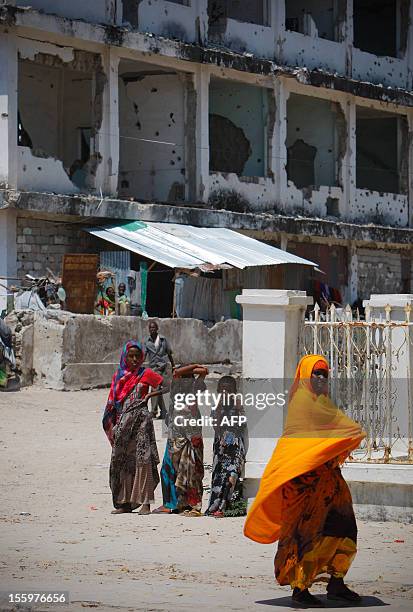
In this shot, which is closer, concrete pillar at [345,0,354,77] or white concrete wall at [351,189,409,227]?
concrete pillar at [345,0,354,77]

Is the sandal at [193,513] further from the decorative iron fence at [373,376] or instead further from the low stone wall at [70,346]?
the low stone wall at [70,346]

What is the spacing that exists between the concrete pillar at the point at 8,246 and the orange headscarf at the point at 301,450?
14.3 m

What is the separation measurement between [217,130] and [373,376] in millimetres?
18583

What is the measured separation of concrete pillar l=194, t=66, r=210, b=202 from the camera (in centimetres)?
2608

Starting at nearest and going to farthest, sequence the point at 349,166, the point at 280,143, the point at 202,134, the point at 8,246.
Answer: the point at 8,246 → the point at 202,134 → the point at 280,143 → the point at 349,166

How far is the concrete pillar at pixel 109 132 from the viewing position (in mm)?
23922

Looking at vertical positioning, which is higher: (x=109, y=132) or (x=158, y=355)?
(x=109, y=132)

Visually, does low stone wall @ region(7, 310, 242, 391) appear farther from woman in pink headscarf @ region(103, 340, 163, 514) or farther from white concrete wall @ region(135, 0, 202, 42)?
woman in pink headscarf @ region(103, 340, 163, 514)

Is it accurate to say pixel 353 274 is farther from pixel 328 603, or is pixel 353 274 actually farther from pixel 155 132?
pixel 328 603

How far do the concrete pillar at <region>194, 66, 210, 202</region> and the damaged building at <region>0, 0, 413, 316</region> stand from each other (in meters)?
0.03

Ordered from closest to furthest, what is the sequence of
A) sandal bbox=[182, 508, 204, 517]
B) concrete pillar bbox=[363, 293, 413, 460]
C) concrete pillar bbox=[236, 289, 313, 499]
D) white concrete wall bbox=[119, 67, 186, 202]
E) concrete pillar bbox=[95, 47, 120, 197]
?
concrete pillar bbox=[363, 293, 413, 460] → concrete pillar bbox=[236, 289, 313, 499] → sandal bbox=[182, 508, 204, 517] → concrete pillar bbox=[95, 47, 120, 197] → white concrete wall bbox=[119, 67, 186, 202]

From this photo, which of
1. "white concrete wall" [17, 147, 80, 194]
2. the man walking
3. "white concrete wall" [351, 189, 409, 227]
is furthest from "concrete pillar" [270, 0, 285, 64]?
the man walking

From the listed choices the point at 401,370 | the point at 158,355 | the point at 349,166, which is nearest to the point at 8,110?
the point at 158,355

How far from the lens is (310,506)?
774 centimetres
